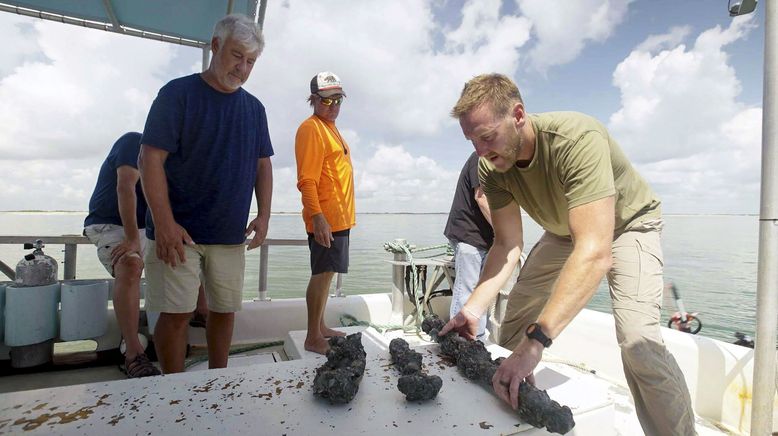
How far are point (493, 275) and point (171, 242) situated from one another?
140 centimetres

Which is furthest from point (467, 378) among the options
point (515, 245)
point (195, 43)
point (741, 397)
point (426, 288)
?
point (195, 43)

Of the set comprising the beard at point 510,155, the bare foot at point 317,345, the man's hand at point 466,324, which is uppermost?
the beard at point 510,155

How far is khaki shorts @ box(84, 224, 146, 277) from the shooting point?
2523 mm

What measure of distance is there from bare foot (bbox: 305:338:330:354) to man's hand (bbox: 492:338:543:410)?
1.34 m

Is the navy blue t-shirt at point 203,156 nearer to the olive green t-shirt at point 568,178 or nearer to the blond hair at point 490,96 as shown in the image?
the blond hair at point 490,96

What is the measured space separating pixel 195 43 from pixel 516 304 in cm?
316

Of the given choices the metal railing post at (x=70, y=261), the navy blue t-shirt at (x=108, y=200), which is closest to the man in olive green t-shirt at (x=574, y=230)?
the navy blue t-shirt at (x=108, y=200)

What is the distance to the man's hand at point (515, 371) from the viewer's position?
1.10 meters

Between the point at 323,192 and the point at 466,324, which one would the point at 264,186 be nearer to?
the point at 323,192

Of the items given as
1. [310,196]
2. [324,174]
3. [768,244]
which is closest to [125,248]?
[310,196]

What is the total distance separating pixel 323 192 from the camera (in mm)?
2482

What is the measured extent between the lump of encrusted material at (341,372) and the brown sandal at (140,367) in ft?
4.49

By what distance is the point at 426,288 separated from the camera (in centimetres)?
347

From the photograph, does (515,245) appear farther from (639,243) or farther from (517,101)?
(517,101)
